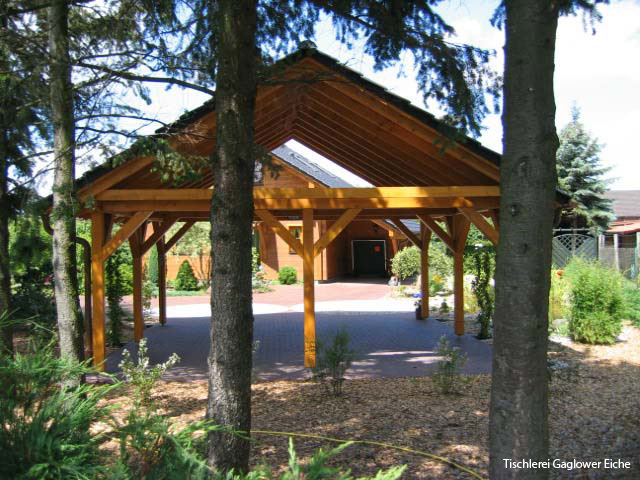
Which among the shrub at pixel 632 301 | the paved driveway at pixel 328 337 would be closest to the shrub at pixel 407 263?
the paved driveway at pixel 328 337

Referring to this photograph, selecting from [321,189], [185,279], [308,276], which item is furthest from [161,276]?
[185,279]

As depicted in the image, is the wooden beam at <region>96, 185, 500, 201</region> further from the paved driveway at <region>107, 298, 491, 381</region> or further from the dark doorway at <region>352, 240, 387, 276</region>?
the dark doorway at <region>352, 240, 387, 276</region>

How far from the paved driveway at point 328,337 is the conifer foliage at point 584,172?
14347 mm

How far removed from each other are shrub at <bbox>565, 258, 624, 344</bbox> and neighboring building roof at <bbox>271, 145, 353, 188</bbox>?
13078 mm

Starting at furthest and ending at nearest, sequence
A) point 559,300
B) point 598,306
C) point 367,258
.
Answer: point 367,258, point 559,300, point 598,306

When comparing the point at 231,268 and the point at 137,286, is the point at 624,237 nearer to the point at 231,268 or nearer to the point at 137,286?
the point at 137,286

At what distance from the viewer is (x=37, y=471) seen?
195cm

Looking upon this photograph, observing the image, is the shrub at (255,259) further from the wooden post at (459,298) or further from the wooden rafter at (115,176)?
the wooden rafter at (115,176)

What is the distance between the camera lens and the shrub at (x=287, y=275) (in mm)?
26656

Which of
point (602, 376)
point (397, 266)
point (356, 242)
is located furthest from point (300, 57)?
point (356, 242)

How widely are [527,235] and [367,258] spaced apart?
28.0 m

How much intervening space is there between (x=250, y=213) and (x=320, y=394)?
4042mm

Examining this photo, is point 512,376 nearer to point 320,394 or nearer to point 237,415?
point 237,415

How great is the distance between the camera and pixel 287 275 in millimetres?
26641
